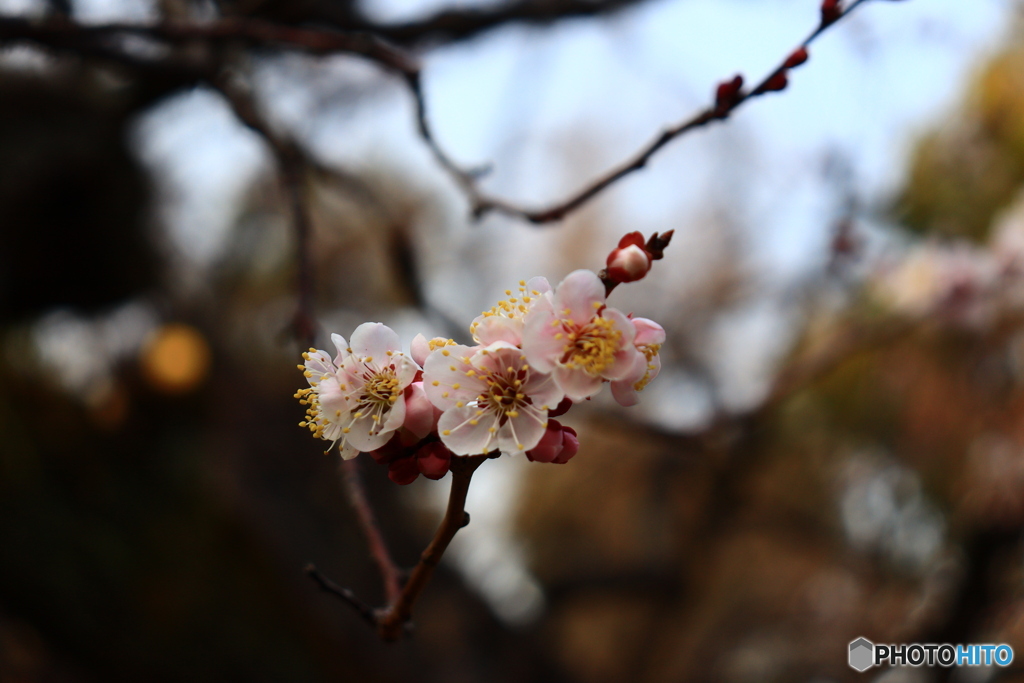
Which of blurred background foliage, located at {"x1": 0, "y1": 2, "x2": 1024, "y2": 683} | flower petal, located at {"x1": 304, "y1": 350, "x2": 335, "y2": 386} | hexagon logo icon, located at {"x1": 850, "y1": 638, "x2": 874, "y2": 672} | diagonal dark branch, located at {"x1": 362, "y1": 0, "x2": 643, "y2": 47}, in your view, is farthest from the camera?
blurred background foliage, located at {"x1": 0, "y1": 2, "x2": 1024, "y2": 683}

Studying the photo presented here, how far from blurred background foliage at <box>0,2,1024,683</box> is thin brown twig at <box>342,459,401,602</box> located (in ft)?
2.22

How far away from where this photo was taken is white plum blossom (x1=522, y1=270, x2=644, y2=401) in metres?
0.47

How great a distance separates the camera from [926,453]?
268cm

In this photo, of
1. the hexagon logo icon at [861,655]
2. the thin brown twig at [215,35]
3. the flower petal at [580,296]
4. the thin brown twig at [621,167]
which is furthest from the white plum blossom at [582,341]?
the hexagon logo icon at [861,655]

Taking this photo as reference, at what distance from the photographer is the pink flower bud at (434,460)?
483 mm

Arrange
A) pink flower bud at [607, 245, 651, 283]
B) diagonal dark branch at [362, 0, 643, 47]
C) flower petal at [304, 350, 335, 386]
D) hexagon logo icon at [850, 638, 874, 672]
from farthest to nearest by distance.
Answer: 1. diagonal dark branch at [362, 0, 643, 47]
2. hexagon logo icon at [850, 638, 874, 672]
3. flower petal at [304, 350, 335, 386]
4. pink flower bud at [607, 245, 651, 283]

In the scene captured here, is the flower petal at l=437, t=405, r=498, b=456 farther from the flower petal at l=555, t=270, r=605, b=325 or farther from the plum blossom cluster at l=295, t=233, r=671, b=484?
the flower petal at l=555, t=270, r=605, b=325

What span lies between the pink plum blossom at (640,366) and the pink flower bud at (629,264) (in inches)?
1.7

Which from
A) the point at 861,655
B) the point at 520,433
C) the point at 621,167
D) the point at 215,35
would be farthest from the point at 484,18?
the point at 861,655

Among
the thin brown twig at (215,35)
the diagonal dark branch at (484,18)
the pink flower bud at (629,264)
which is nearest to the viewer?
the pink flower bud at (629,264)

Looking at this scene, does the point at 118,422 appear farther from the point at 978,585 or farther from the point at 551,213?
the point at 978,585

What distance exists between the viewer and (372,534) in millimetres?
681

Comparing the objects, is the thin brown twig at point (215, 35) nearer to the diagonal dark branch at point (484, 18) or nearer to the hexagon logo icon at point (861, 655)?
the diagonal dark branch at point (484, 18)

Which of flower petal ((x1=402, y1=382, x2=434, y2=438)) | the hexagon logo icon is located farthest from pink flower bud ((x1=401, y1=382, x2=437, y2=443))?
the hexagon logo icon
